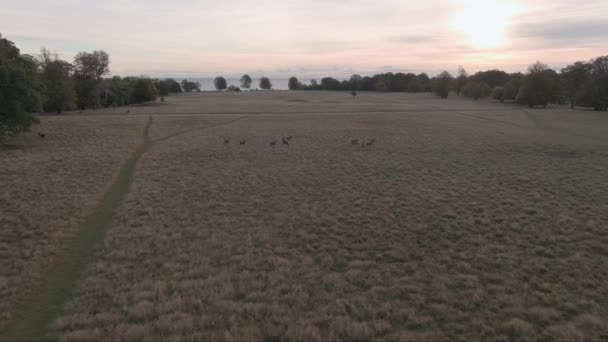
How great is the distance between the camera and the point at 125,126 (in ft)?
144

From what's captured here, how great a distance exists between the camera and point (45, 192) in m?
18.5

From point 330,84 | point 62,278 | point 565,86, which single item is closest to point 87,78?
point 62,278

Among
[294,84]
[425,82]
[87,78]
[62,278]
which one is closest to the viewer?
[62,278]

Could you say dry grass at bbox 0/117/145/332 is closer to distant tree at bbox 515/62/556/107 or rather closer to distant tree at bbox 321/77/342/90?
distant tree at bbox 515/62/556/107

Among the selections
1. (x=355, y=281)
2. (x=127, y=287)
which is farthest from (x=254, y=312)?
(x=127, y=287)

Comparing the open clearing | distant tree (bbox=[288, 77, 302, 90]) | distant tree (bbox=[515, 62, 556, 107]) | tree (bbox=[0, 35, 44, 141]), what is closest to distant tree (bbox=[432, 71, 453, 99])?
distant tree (bbox=[515, 62, 556, 107])

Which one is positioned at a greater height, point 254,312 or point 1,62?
point 1,62

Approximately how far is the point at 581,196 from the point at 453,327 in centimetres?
1593

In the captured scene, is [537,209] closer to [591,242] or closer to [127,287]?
[591,242]

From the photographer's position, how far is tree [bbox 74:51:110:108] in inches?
2756

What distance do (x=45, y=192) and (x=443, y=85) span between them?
132 metres

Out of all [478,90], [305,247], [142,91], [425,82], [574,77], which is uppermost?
[425,82]

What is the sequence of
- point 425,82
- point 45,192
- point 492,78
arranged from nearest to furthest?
point 45,192, point 492,78, point 425,82

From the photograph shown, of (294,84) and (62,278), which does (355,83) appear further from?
(62,278)
